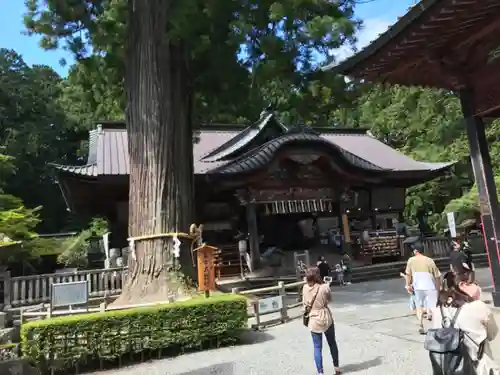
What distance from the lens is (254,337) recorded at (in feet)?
25.7

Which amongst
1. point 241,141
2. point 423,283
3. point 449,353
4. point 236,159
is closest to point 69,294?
point 423,283

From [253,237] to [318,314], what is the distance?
10959 mm

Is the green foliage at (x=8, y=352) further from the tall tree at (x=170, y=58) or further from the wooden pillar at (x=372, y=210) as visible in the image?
the wooden pillar at (x=372, y=210)

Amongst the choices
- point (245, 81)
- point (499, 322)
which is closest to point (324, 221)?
point (245, 81)

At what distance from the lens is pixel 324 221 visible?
20.6m

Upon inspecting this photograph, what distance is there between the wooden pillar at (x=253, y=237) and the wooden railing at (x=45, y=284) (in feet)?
14.8

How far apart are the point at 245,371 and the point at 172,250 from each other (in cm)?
361

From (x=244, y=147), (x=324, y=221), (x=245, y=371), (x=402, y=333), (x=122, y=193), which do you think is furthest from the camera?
(x=324, y=221)

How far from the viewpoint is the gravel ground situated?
18.5ft

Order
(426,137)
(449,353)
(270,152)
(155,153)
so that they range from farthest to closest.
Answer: (426,137) < (270,152) < (155,153) < (449,353)

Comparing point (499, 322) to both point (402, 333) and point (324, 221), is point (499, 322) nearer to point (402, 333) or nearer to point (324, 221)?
point (402, 333)

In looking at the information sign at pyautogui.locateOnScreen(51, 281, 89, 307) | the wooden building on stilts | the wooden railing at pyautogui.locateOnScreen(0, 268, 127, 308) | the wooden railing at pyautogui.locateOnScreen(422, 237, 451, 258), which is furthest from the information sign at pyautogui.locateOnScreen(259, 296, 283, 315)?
the wooden railing at pyautogui.locateOnScreen(422, 237, 451, 258)

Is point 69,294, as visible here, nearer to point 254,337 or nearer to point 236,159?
point 254,337

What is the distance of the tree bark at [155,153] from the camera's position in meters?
8.74
